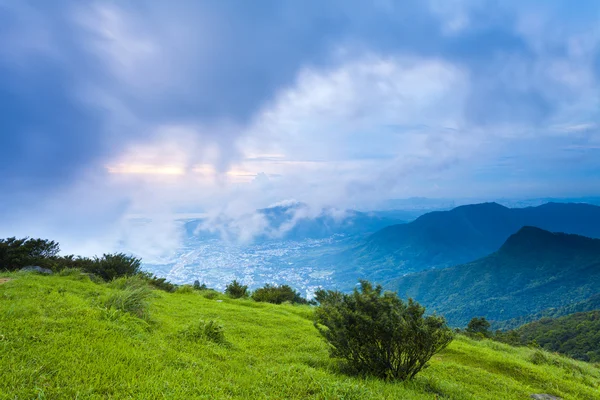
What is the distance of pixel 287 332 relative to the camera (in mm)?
10195

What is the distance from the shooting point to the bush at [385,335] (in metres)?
5.90

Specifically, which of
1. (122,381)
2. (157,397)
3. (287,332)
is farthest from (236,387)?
(287,332)

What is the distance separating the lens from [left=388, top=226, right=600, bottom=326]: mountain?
429ft

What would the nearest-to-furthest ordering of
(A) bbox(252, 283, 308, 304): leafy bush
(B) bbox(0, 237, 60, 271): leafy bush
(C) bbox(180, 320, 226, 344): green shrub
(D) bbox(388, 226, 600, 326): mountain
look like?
(C) bbox(180, 320, 226, 344): green shrub < (B) bbox(0, 237, 60, 271): leafy bush < (A) bbox(252, 283, 308, 304): leafy bush < (D) bbox(388, 226, 600, 326): mountain

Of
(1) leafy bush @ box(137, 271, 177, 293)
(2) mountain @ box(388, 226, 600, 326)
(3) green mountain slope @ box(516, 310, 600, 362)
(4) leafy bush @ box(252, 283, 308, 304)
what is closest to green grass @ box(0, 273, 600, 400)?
(1) leafy bush @ box(137, 271, 177, 293)

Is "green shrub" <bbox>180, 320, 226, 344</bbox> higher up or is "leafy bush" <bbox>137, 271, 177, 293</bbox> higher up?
"green shrub" <bbox>180, 320, 226, 344</bbox>

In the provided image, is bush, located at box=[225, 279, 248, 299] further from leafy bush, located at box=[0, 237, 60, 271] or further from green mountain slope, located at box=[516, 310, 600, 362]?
green mountain slope, located at box=[516, 310, 600, 362]

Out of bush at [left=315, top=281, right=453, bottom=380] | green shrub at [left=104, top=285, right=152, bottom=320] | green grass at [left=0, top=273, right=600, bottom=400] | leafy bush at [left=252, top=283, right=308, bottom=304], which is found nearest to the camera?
Answer: green grass at [left=0, top=273, right=600, bottom=400]

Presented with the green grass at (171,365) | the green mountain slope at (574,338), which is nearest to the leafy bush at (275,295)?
the green grass at (171,365)

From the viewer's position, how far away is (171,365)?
530 cm

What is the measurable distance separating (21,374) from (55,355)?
647 mm

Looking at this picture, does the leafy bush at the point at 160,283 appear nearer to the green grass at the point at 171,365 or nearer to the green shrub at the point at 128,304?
the green grass at the point at 171,365

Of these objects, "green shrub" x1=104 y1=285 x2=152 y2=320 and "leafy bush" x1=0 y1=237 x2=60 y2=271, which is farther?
"leafy bush" x1=0 y1=237 x2=60 y2=271

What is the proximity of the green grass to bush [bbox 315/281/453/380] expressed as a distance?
422mm
